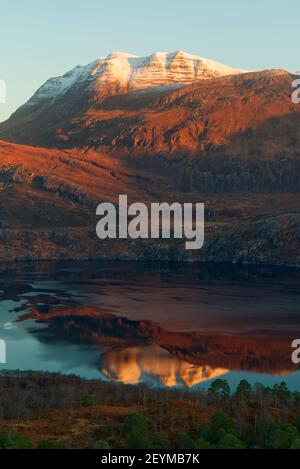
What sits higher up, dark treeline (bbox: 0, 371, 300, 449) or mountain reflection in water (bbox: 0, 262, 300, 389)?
dark treeline (bbox: 0, 371, 300, 449)

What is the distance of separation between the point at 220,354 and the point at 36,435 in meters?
66.3

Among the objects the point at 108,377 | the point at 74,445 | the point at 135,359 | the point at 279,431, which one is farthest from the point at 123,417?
the point at 135,359

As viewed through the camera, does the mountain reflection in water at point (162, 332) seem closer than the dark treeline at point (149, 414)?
No

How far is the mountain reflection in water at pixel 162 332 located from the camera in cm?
11388

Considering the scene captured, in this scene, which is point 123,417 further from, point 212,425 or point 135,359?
point 135,359

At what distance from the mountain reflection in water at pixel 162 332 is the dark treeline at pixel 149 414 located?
1924cm

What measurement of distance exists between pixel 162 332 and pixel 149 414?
243ft

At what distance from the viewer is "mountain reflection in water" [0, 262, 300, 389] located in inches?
4483

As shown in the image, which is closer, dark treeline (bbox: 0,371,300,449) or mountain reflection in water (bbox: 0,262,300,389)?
dark treeline (bbox: 0,371,300,449)

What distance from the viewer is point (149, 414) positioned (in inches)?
2879

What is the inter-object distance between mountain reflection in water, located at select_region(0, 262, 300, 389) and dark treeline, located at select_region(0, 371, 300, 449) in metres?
19.2

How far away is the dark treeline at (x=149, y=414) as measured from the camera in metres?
Answer: 60.6

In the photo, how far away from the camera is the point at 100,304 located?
18012 cm

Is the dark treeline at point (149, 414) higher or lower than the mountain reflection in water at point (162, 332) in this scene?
higher
